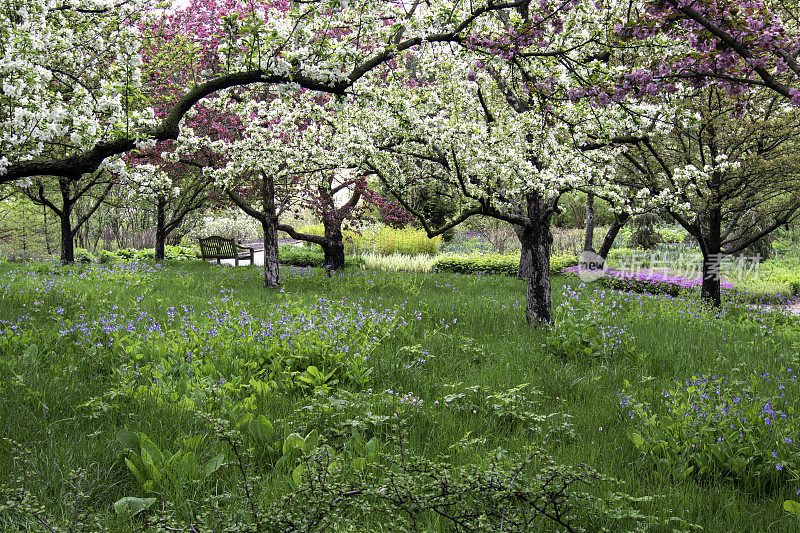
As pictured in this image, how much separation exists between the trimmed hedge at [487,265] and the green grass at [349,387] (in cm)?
729

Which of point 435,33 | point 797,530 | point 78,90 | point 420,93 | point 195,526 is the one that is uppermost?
point 420,93

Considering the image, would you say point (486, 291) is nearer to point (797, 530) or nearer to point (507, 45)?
point (507, 45)

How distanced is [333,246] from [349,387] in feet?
32.6

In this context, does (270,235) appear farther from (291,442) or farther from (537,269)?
(291,442)

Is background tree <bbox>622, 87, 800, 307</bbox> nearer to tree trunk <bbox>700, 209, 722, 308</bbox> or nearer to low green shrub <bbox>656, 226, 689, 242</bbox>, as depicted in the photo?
tree trunk <bbox>700, 209, 722, 308</bbox>

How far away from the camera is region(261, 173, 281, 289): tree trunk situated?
10445 millimetres

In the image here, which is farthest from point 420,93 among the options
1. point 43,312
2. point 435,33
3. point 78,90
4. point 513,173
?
point 43,312

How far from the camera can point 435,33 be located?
4742mm

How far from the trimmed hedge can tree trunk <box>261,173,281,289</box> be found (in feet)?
23.1

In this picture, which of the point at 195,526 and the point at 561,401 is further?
the point at 561,401

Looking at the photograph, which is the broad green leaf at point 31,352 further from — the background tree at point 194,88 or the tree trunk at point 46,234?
the tree trunk at point 46,234

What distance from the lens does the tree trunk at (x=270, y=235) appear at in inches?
411

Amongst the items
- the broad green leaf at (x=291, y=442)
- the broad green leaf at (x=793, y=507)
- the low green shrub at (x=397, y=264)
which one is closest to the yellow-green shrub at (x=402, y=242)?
the low green shrub at (x=397, y=264)

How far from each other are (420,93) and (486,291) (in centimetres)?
442
